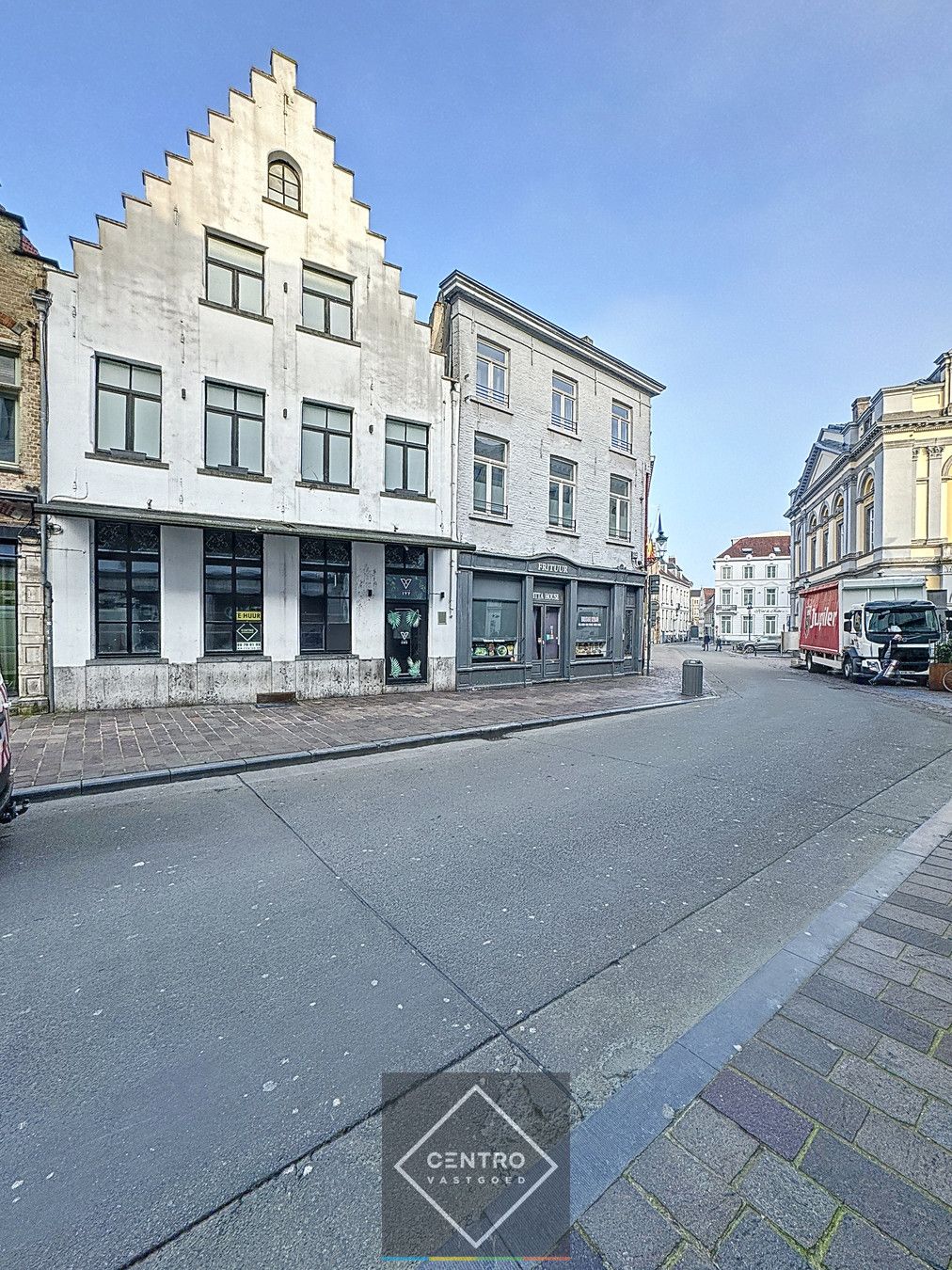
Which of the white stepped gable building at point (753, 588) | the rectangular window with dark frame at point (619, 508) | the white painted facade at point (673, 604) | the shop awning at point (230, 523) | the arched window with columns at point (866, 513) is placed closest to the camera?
the shop awning at point (230, 523)

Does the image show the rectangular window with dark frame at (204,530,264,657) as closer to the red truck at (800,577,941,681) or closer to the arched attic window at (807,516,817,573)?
the red truck at (800,577,941,681)

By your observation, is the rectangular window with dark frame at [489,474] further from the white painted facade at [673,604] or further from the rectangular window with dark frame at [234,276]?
the white painted facade at [673,604]

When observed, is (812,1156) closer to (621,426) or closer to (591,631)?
(591,631)

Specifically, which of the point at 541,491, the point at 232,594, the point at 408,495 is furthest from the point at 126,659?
the point at 541,491

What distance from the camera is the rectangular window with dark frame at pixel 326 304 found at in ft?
44.5

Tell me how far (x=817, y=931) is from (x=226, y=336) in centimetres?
1442

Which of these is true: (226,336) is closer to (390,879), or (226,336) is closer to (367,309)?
(367,309)

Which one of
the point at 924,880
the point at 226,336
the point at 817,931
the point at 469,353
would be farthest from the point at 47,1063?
the point at 469,353

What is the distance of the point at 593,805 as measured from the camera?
6035mm

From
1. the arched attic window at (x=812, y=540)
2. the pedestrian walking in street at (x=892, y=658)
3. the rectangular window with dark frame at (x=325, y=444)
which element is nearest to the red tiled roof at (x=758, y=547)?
the arched attic window at (x=812, y=540)

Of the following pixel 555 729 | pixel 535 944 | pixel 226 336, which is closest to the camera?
pixel 535 944

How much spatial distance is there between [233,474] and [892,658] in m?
21.2

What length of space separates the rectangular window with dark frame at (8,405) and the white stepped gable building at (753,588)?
79.6m

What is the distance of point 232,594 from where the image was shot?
41.5 ft
